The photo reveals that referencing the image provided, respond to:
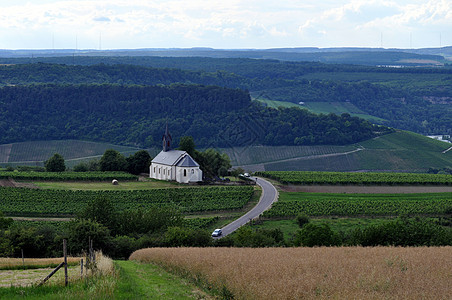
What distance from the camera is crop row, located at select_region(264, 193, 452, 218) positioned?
6062cm

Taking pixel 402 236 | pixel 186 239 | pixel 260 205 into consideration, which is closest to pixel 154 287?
pixel 186 239

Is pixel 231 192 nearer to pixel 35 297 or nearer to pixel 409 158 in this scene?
pixel 35 297

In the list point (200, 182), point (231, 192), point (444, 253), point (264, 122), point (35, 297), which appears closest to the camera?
point (35, 297)

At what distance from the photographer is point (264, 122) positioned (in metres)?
157

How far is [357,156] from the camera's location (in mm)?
142250

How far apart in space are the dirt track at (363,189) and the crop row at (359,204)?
2.79 m

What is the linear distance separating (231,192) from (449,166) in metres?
81.8

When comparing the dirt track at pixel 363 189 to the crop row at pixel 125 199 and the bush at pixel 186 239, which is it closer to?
the crop row at pixel 125 199

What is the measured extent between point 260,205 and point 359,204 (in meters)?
11.3

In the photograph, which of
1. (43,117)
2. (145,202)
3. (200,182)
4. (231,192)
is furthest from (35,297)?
(43,117)

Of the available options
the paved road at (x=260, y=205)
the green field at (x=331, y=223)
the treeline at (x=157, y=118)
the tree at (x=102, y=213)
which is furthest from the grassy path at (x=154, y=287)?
the treeline at (x=157, y=118)

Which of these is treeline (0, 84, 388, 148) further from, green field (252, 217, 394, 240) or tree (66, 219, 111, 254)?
tree (66, 219, 111, 254)

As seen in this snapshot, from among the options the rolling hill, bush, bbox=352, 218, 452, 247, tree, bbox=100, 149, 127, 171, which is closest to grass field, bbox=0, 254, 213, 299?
bush, bbox=352, 218, 452, 247

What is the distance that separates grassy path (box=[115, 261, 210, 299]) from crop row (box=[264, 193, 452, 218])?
3858 cm
